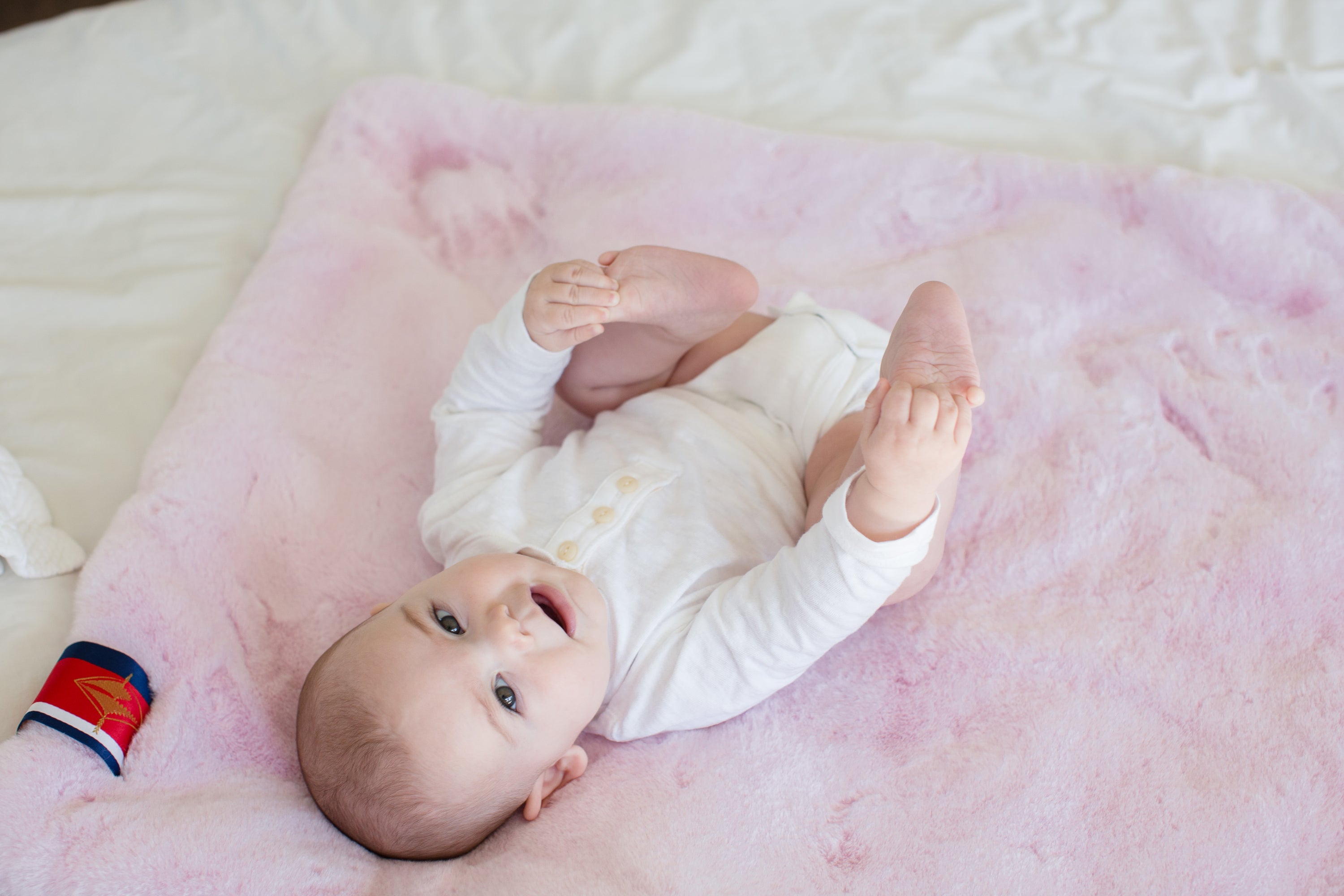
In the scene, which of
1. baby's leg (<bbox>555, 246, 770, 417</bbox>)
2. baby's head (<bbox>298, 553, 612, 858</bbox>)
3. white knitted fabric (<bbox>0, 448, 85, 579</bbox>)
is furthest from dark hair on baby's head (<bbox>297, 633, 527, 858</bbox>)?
baby's leg (<bbox>555, 246, 770, 417</bbox>)

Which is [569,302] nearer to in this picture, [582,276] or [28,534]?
[582,276]

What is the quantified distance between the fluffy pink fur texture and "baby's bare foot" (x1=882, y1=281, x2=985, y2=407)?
0.28 metres

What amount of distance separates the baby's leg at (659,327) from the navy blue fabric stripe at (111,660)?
0.60 metres

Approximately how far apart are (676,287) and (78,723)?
73 centimetres

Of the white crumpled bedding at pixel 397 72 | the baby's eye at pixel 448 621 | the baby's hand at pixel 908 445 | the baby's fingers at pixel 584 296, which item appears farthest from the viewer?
the white crumpled bedding at pixel 397 72

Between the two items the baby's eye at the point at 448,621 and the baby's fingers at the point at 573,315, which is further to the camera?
the baby's fingers at the point at 573,315

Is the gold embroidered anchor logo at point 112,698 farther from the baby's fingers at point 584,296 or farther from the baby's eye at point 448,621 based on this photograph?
the baby's fingers at point 584,296

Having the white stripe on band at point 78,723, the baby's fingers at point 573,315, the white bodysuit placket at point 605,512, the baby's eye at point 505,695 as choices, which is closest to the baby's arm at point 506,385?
the baby's fingers at point 573,315

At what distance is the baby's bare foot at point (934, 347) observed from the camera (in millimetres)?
880

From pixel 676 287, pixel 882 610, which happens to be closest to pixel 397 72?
pixel 676 287

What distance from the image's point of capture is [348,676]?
36.2 inches

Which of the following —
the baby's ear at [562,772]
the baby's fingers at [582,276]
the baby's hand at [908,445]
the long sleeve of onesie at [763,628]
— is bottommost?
the baby's ear at [562,772]

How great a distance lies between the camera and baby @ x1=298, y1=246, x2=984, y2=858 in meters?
0.90

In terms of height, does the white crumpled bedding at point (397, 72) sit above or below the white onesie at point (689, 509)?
above
